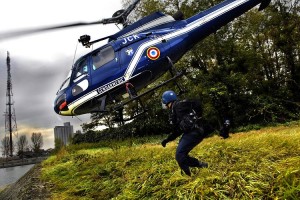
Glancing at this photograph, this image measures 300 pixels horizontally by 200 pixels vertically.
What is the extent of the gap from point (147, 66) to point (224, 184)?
5304 millimetres

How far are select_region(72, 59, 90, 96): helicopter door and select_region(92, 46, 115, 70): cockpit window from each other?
1.06ft

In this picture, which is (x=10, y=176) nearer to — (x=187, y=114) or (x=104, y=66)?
(x=104, y=66)

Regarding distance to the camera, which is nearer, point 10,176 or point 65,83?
point 65,83

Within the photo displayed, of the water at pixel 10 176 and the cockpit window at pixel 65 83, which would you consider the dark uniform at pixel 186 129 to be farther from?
the water at pixel 10 176

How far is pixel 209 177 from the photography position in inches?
203

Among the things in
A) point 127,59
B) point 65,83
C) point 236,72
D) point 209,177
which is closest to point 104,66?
point 127,59

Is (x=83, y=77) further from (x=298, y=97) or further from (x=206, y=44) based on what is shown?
(x=298, y=97)

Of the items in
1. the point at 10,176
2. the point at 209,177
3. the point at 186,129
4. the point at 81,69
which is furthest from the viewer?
the point at 10,176

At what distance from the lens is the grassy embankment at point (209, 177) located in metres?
4.62

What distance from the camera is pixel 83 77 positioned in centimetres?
945

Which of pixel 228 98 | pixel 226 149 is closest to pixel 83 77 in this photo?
pixel 226 149

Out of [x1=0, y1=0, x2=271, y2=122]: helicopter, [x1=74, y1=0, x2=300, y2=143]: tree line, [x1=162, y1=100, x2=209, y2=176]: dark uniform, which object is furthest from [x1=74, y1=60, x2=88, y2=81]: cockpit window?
[x1=74, y1=0, x2=300, y2=143]: tree line

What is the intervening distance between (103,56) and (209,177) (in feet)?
18.6

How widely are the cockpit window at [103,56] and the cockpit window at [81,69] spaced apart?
314 mm
